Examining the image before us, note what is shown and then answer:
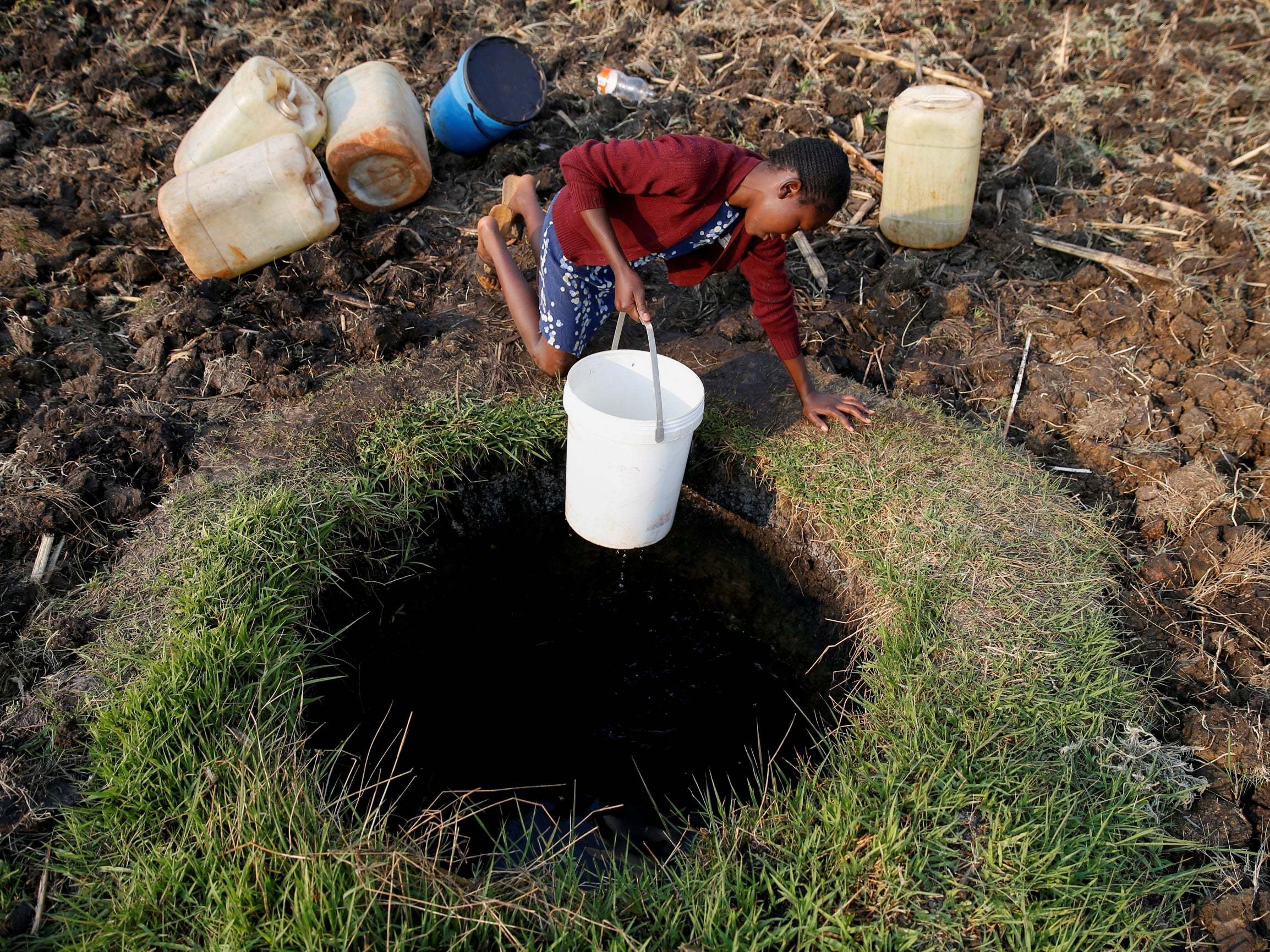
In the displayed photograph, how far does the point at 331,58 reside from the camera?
4.99 metres

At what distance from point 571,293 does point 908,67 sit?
10.4 feet

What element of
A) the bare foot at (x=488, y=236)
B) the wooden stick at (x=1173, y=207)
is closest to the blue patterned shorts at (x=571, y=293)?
the bare foot at (x=488, y=236)

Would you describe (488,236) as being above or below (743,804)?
above

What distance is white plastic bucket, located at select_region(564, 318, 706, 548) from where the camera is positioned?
2590mm

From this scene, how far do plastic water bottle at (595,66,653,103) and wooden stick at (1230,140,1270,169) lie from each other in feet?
10.5

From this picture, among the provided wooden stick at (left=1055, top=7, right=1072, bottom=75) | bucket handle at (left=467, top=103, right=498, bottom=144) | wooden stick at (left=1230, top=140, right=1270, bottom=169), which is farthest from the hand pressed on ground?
wooden stick at (left=1055, top=7, right=1072, bottom=75)

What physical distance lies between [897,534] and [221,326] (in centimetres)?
278

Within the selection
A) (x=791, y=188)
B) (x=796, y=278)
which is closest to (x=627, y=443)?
(x=791, y=188)

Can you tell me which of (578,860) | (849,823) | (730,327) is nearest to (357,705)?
(578,860)

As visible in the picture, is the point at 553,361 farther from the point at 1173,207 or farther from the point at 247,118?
the point at 1173,207

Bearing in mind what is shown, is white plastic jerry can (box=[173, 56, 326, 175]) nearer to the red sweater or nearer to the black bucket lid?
the black bucket lid

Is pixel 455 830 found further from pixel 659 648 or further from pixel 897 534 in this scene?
pixel 897 534

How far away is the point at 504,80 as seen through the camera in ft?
14.3

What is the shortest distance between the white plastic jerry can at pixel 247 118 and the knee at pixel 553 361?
62.9 inches
